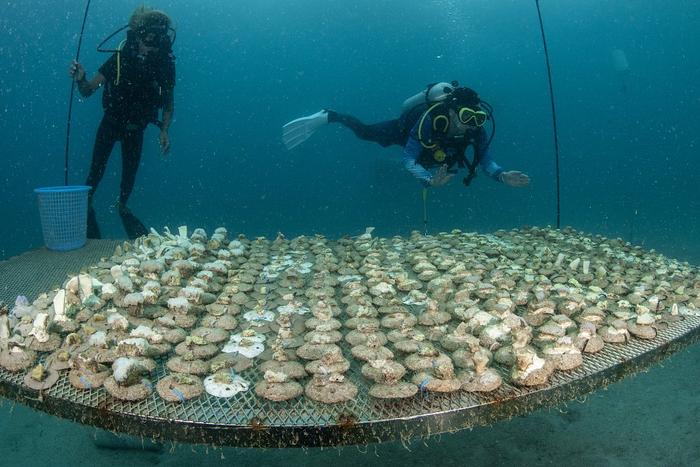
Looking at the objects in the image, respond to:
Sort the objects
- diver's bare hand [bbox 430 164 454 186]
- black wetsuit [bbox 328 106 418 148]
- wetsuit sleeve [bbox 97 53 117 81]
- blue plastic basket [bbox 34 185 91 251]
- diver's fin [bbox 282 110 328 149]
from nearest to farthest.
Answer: blue plastic basket [bbox 34 185 91 251] → diver's bare hand [bbox 430 164 454 186] → wetsuit sleeve [bbox 97 53 117 81] → black wetsuit [bbox 328 106 418 148] → diver's fin [bbox 282 110 328 149]

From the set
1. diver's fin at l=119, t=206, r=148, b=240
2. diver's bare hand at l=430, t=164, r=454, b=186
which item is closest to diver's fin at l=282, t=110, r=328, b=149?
diver's fin at l=119, t=206, r=148, b=240

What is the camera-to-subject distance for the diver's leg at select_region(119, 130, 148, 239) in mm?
5820

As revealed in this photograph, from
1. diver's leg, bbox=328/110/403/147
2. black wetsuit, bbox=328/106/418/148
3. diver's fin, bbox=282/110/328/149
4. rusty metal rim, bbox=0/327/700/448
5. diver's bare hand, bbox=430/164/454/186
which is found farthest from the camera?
diver's fin, bbox=282/110/328/149

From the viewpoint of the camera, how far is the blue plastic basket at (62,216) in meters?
4.76

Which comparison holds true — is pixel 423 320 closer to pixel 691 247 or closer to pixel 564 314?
pixel 564 314

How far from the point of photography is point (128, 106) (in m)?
A: 5.83

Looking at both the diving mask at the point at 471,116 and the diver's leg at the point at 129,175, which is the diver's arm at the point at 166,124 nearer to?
the diver's leg at the point at 129,175

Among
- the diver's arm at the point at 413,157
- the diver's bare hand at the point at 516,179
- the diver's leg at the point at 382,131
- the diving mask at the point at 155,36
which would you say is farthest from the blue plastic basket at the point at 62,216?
the diver's bare hand at the point at 516,179

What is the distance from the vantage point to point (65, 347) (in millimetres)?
2309

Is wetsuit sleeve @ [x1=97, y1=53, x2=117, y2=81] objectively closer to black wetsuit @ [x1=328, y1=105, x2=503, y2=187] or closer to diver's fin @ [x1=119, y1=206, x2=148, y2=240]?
diver's fin @ [x1=119, y1=206, x2=148, y2=240]

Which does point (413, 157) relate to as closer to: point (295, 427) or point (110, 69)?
point (110, 69)

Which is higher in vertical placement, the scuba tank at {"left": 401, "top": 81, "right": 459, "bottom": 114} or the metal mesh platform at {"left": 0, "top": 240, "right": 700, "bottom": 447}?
the scuba tank at {"left": 401, "top": 81, "right": 459, "bottom": 114}

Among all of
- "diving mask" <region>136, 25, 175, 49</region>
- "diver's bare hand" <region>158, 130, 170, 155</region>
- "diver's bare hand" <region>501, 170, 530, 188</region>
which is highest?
"diving mask" <region>136, 25, 175, 49</region>

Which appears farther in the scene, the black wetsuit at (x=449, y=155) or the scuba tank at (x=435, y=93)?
the scuba tank at (x=435, y=93)
